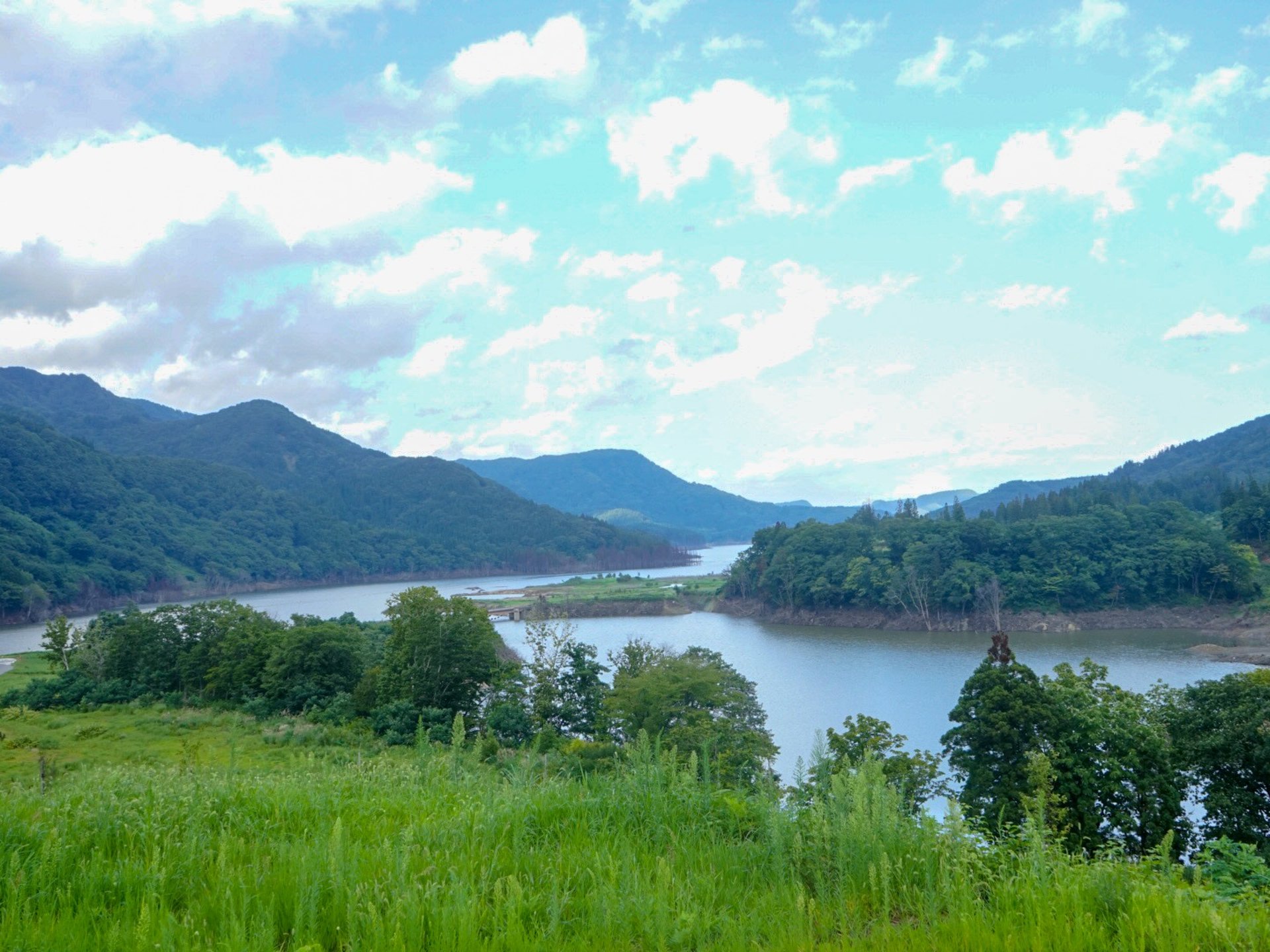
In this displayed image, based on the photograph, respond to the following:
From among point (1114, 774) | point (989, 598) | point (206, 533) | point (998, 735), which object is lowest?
point (989, 598)

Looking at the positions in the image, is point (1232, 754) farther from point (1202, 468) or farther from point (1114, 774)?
point (1202, 468)

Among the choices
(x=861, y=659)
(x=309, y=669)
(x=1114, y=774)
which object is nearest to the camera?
(x=1114, y=774)

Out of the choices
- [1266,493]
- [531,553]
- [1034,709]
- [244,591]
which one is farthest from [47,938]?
[531,553]

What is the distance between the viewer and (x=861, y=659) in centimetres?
4656

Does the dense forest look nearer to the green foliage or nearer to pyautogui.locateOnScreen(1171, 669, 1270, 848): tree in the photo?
the green foliage

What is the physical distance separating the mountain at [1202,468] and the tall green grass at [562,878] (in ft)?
315

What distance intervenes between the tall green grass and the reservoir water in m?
16.5

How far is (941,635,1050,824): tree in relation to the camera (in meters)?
16.0

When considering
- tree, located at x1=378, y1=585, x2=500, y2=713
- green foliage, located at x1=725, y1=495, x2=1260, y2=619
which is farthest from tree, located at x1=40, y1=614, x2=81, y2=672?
green foliage, located at x1=725, y1=495, x2=1260, y2=619

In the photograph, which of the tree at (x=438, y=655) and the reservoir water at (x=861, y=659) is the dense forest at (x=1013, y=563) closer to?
the reservoir water at (x=861, y=659)

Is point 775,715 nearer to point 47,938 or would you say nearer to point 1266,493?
point 47,938

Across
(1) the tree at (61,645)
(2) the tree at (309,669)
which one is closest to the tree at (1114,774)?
(2) the tree at (309,669)

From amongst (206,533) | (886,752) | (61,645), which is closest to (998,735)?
(886,752)

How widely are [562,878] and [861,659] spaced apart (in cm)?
4654
